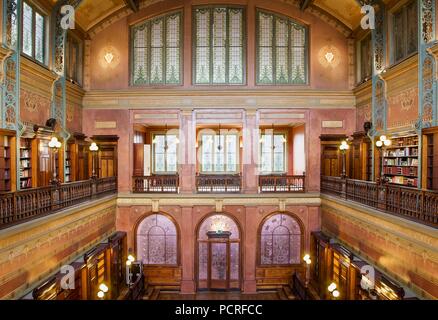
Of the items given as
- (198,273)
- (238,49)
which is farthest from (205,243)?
(238,49)

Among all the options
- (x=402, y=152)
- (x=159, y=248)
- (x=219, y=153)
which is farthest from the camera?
(x=219, y=153)

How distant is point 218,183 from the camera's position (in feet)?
50.4

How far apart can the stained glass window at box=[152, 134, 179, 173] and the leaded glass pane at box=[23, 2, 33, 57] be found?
8.03m

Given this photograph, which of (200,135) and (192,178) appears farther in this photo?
(200,135)

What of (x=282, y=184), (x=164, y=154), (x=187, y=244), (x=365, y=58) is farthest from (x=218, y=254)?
(x=365, y=58)

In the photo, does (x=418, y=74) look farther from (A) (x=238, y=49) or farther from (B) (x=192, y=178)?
(B) (x=192, y=178)

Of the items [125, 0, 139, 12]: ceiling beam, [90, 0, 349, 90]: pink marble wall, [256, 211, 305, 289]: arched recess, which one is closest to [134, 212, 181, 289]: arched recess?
[256, 211, 305, 289]: arched recess

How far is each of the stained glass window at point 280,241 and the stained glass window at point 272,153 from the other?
12.2 ft

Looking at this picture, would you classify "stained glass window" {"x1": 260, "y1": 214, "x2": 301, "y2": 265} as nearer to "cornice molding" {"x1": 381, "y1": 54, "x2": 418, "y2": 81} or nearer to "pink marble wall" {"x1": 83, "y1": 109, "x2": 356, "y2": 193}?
"pink marble wall" {"x1": 83, "y1": 109, "x2": 356, "y2": 193}

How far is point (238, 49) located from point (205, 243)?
845 cm

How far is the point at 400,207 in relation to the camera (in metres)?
8.41

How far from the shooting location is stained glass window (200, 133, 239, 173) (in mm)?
18266

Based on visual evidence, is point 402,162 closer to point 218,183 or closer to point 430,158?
point 430,158

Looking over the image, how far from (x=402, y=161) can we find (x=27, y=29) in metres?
12.6
